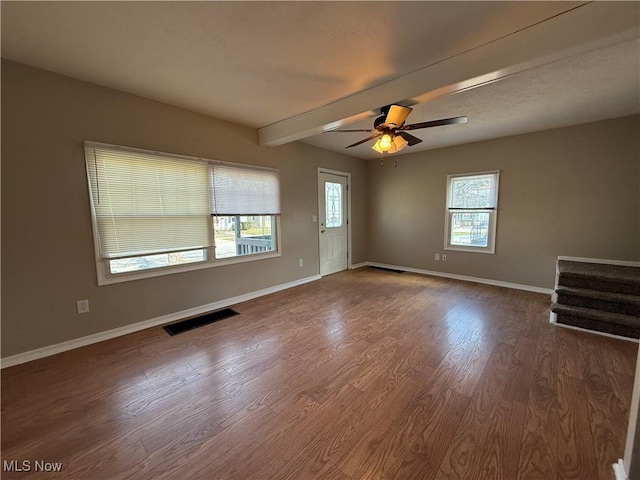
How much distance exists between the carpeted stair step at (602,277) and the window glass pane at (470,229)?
4.60 ft

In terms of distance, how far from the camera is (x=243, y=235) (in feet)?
12.9

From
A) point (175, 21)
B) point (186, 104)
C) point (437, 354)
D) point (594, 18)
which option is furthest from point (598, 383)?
point (186, 104)

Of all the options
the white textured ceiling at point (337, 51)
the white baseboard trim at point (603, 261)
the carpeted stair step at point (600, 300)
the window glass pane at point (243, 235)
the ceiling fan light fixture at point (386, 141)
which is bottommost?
the carpeted stair step at point (600, 300)

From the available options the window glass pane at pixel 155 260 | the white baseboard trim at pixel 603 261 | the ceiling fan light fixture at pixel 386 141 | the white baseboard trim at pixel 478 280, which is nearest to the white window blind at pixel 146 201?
the window glass pane at pixel 155 260

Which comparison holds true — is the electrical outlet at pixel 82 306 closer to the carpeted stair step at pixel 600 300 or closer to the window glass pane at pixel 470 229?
the carpeted stair step at pixel 600 300

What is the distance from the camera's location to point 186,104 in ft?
9.89

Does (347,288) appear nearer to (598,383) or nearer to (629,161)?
(598,383)

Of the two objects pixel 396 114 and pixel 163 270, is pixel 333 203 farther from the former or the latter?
pixel 163 270

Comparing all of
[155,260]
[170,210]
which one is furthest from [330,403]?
[170,210]

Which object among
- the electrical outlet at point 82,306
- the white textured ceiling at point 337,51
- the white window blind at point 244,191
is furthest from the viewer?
the white window blind at point 244,191

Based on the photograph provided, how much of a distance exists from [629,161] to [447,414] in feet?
13.7

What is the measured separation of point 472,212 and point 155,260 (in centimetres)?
503

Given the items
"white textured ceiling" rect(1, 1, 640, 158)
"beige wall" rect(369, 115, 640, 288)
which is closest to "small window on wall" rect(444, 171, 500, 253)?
"beige wall" rect(369, 115, 640, 288)

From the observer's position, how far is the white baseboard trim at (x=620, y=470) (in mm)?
1202
